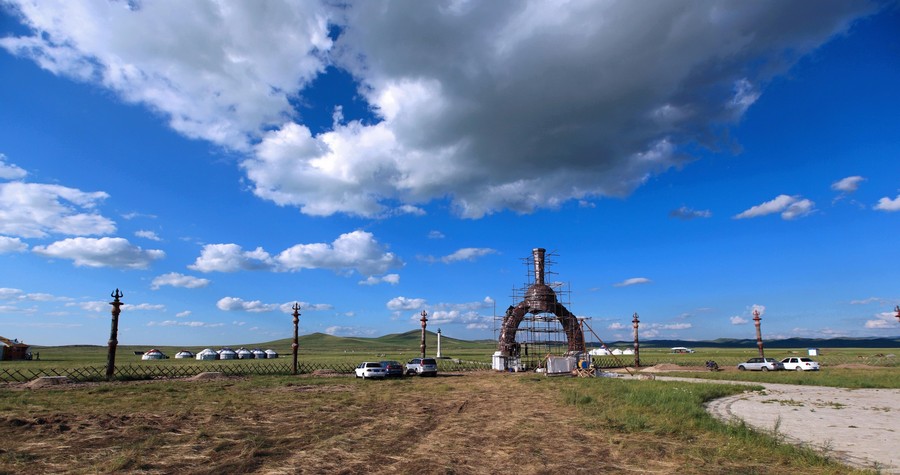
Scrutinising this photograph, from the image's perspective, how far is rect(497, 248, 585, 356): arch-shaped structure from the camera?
51375 millimetres

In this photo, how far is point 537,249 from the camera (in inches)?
2146

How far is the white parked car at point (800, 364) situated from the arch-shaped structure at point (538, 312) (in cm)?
1912

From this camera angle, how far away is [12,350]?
73.4 meters

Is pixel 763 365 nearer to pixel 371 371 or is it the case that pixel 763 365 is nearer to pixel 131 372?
pixel 371 371

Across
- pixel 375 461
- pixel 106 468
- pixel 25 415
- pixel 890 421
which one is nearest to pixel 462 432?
pixel 375 461

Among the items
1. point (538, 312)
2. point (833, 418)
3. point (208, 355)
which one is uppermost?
point (538, 312)

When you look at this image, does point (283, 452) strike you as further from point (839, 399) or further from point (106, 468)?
point (839, 399)

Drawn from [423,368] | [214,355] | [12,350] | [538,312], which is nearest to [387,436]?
[423,368]

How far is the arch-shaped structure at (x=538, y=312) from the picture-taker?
51.4 meters

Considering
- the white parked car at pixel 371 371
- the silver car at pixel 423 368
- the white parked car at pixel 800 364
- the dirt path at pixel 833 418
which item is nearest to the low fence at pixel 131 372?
the silver car at pixel 423 368

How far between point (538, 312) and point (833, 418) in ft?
119


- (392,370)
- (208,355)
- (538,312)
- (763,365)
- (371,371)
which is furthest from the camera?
(208,355)

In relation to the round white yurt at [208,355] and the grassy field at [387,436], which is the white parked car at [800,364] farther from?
the round white yurt at [208,355]

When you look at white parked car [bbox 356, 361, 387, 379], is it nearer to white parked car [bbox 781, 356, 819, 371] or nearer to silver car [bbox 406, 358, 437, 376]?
silver car [bbox 406, 358, 437, 376]
